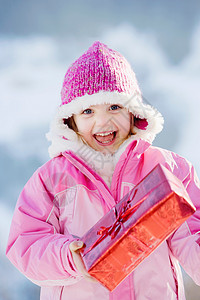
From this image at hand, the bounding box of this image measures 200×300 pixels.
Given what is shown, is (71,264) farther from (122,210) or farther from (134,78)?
(134,78)

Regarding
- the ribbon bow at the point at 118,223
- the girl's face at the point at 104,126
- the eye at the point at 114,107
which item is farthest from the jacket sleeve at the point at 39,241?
the eye at the point at 114,107

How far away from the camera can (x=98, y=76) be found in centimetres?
144

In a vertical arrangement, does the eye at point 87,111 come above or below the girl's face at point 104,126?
above

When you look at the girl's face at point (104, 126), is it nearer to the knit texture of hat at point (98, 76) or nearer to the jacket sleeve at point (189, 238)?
the knit texture of hat at point (98, 76)

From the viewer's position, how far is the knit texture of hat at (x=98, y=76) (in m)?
1.43

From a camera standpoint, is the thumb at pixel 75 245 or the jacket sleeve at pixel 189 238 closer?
the thumb at pixel 75 245

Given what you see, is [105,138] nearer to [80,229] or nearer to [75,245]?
[80,229]

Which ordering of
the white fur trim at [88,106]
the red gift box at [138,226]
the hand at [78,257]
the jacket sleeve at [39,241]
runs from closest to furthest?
the red gift box at [138,226]
the hand at [78,257]
the jacket sleeve at [39,241]
the white fur trim at [88,106]

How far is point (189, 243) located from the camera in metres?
1.21

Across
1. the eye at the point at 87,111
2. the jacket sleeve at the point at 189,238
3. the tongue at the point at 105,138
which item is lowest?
the jacket sleeve at the point at 189,238

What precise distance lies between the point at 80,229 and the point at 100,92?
47 centimetres

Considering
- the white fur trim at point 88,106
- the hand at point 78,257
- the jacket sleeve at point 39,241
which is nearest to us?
the hand at point 78,257

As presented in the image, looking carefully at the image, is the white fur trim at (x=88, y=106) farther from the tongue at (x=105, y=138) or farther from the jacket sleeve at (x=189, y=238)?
the jacket sleeve at (x=189, y=238)

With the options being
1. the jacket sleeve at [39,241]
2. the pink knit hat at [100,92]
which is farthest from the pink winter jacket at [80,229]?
the pink knit hat at [100,92]
